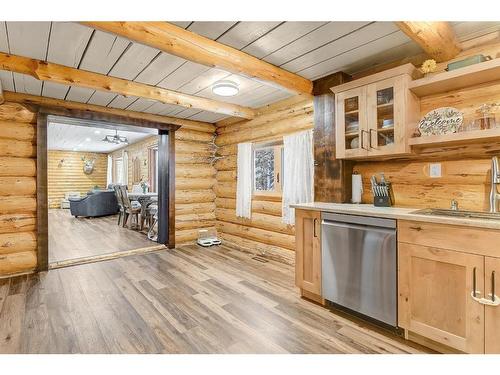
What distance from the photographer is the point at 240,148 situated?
14.3 ft

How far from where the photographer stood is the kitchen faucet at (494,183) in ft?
6.04

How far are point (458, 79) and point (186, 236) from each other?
14.0 ft

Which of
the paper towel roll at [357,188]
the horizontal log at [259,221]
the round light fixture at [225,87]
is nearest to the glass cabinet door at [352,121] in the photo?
the paper towel roll at [357,188]

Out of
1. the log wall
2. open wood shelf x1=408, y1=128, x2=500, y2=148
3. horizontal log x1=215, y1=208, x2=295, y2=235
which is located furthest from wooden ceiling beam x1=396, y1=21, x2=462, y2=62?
the log wall

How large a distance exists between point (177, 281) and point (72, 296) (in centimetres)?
103

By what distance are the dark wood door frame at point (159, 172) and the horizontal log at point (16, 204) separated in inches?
3.4

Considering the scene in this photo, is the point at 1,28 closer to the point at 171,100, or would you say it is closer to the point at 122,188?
the point at 171,100

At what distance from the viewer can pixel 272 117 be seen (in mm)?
3896

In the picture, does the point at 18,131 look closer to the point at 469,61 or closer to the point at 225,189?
the point at 225,189

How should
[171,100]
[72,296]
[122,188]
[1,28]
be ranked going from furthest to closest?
[122,188] < [171,100] < [72,296] < [1,28]

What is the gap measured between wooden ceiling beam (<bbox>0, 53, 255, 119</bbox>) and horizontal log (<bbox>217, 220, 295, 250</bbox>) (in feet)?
6.42

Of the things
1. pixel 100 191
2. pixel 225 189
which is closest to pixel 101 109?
pixel 225 189

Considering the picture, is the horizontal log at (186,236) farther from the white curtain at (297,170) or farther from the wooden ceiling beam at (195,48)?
the wooden ceiling beam at (195,48)
